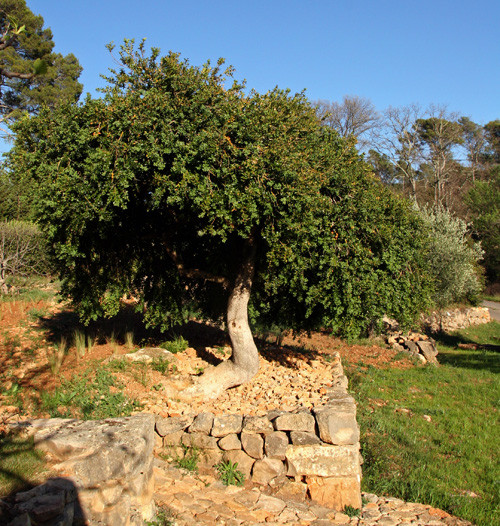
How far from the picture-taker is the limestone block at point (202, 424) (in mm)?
6598

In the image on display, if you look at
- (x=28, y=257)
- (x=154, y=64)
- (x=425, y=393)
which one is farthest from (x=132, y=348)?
(x=28, y=257)

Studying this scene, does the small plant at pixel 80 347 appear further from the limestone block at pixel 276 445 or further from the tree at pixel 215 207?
the limestone block at pixel 276 445

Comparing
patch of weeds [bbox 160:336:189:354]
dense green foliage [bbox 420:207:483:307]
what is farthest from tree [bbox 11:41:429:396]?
dense green foliage [bbox 420:207:483:307]

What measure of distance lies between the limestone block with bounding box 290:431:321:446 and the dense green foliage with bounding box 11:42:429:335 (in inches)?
97.4

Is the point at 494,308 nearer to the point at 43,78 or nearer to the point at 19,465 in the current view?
the point at 43,78

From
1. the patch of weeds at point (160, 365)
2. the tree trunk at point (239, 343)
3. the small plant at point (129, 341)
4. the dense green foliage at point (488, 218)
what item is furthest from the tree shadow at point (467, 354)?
the dense green foliage at point (488, 218)

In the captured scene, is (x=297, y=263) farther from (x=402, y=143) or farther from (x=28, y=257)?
(x=402, y=143)

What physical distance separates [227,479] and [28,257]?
13432mm

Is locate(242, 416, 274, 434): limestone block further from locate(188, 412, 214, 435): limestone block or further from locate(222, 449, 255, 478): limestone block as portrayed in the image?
locate(188, 412, 214, 435): limestone block

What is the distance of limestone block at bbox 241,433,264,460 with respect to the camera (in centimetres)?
642

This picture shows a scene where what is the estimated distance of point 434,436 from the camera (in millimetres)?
8836

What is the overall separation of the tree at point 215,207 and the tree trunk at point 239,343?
0.08 feet

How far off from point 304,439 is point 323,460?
362 millimetres

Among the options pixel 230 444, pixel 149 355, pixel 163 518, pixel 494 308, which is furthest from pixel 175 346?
pixel 494 308
